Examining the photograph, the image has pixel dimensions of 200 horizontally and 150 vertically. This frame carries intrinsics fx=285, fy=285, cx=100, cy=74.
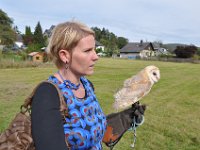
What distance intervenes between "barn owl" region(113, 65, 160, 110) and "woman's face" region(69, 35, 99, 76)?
0.64 metres

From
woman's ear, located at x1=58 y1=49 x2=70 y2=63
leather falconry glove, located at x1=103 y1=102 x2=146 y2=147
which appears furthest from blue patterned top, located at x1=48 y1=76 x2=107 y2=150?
leather falconry glove, located at x1=103 y1=102 x2=146 y2=147

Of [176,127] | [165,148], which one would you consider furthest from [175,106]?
[165,148]

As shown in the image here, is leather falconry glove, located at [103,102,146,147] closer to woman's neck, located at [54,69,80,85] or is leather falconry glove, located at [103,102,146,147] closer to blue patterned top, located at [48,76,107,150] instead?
blue patterned top, located at [48,76,107,150]

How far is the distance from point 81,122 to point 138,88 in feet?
2.71

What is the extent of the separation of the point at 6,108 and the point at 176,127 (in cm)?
484

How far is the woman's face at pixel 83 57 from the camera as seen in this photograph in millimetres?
1594

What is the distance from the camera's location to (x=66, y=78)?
1667mm

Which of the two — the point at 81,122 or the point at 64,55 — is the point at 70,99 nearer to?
the point at 81,122

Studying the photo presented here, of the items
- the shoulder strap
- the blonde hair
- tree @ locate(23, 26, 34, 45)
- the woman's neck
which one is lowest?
the shoulder strap

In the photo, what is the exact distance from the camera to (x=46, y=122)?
1357mm

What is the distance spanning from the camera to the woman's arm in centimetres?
136

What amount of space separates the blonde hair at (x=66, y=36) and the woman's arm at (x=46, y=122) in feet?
0.92

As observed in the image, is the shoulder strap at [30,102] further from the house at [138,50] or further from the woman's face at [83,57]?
the house at [138,50]

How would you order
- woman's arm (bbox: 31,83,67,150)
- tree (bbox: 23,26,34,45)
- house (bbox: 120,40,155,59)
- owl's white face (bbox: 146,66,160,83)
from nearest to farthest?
woman's arm (bbox: 31,83,67,150) < owl's white face (bbox: 146,66,160,83) < tree (bbox: 23,26,34,45) < house (bbox: 120,40,155,59)
